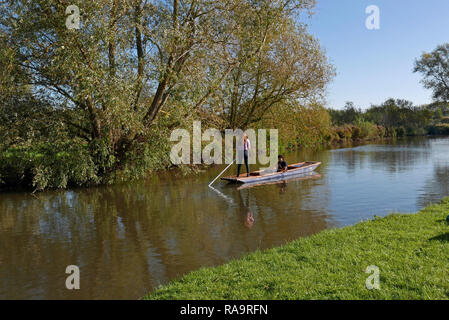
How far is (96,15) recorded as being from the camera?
42.1 ft

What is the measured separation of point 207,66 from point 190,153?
4441 mm

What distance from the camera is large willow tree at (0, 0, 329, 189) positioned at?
508 inches

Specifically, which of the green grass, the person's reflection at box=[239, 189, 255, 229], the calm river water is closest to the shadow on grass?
the green grass

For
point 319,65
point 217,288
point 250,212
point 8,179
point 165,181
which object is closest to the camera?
point 217,288

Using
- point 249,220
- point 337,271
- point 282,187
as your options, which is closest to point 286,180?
point 282,187

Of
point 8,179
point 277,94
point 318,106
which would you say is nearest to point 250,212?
point 8,179

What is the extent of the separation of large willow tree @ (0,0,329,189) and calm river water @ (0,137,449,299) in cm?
286

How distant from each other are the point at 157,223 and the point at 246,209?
8.64 ft

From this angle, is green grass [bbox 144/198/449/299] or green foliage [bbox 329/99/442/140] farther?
green foliage [bbox 329/99/442/140]

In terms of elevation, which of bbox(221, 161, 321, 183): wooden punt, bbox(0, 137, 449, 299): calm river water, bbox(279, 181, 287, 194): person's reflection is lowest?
bbox(0, 137, 449, 299): calm river water

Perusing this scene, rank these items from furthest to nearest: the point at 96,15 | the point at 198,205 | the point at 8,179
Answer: the point at 8,179
the point at 96,15
the point at 198,205

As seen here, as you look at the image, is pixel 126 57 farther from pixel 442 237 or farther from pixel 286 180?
pixel 442 237

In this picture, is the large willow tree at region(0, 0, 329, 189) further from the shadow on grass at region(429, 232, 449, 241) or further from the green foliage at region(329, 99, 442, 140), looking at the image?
the green foliage at region(329, 99, 442, 140)

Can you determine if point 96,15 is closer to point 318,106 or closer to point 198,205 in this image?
point 198,205
